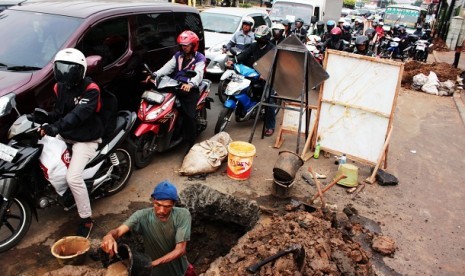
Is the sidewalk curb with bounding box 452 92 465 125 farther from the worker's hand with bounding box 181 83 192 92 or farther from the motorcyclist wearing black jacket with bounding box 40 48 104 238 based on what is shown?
the motorcyclist wearing black jacket with bounding box 40 48 104 238

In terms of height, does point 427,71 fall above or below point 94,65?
below

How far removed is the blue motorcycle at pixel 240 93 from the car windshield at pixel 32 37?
2.73 m

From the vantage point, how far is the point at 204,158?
537 centimetres

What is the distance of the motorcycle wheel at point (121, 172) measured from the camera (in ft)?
15.4

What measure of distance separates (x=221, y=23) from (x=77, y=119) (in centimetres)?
835

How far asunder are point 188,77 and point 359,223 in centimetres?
304

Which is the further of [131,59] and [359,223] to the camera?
[131,59]

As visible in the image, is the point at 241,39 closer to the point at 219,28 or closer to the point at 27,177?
the point at 219,28

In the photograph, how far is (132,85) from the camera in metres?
6.00

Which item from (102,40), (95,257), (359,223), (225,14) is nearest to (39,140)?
(95,257)

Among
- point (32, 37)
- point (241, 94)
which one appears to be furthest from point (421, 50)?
point (32, 37)

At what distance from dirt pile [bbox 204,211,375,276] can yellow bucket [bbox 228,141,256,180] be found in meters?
1.23

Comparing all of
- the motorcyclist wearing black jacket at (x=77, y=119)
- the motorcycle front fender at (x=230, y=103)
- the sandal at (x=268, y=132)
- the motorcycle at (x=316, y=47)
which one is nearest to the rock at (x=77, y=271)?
the motorcyclist wearing black jacket at (x=77, y=119)

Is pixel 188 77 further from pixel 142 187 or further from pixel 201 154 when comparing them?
pixel 142 187
